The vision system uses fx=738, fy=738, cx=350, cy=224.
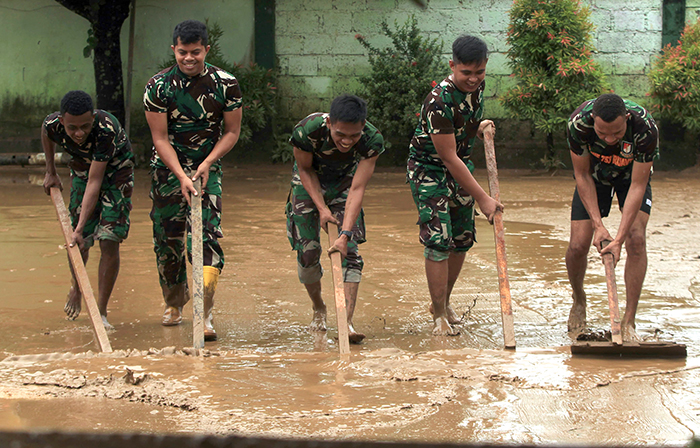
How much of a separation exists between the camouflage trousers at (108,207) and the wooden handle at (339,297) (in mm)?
1337

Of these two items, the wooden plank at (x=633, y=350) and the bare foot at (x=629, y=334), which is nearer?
the wooden plank at (x=633, y=350)

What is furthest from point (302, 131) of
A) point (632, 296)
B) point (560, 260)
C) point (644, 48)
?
point (644, 48)

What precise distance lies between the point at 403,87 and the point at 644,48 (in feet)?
13.8

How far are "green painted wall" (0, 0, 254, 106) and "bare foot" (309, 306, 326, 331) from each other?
9.43 metres

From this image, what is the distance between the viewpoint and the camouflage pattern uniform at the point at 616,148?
387 cm

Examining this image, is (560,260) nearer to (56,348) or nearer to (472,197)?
(472,197)

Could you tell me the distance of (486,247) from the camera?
6.47m

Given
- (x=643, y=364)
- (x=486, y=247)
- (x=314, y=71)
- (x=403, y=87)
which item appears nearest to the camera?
(x=643, y=364)

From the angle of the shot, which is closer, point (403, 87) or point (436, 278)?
point (436, 278)

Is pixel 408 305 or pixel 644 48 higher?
pixel 644 48

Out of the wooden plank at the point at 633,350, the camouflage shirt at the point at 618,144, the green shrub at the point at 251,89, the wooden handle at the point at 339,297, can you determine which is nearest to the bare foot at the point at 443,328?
the wooden handle at the point at 339,297

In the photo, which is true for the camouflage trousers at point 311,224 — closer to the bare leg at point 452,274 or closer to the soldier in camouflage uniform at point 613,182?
the bare leg at point 452,274

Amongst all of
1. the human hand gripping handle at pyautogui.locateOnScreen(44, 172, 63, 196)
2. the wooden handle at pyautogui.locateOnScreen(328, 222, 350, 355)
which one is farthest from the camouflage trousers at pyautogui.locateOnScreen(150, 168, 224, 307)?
the wooden handle at pyautogui.locateOnScreen(328, 222, 350, 355)

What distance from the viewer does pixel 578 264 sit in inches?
167
